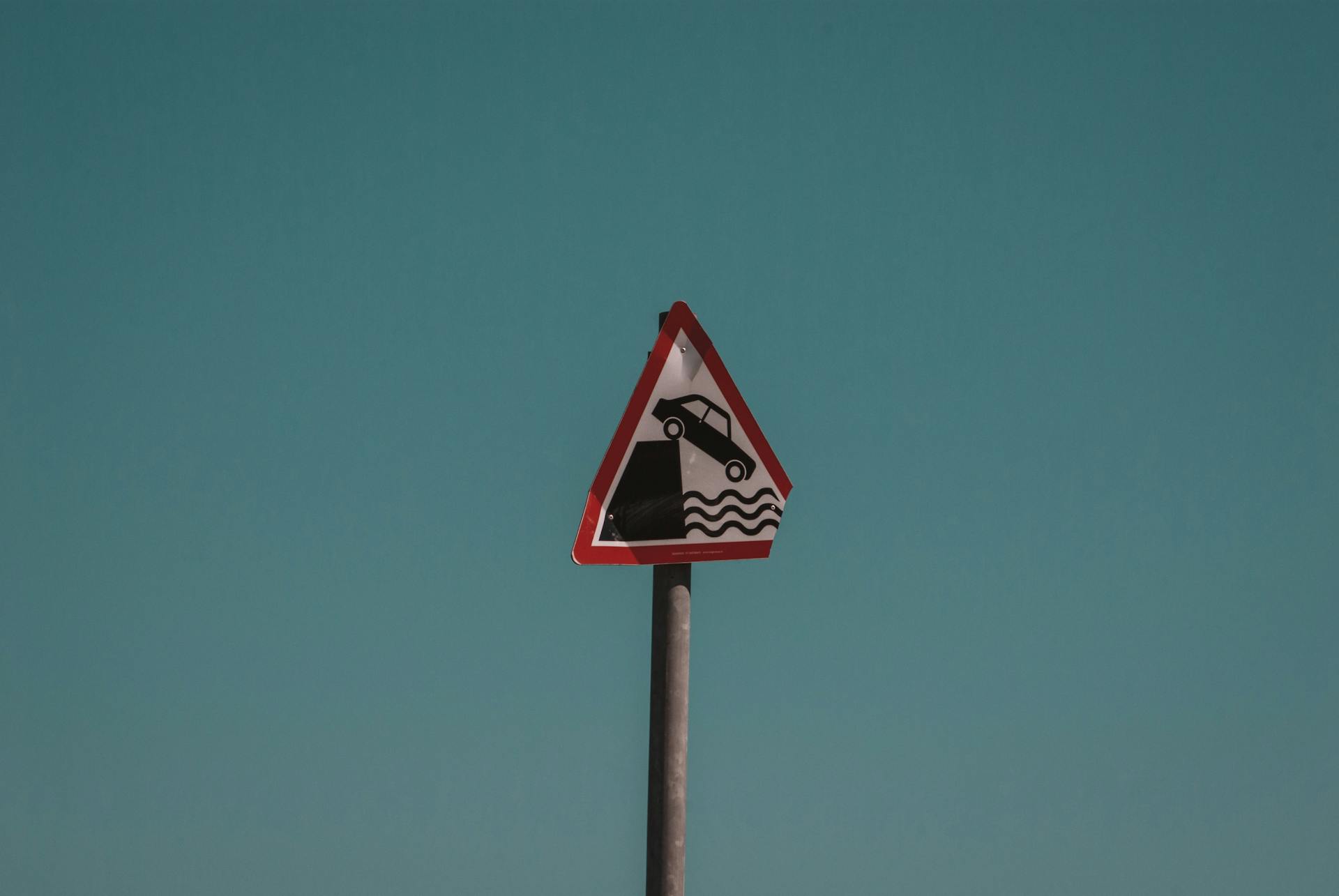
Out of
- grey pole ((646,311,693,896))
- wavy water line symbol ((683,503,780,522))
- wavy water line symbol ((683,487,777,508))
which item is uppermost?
wavy water line symbol ((683,487,777,508))

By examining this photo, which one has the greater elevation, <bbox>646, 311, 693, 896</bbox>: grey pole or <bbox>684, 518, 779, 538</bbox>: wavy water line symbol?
<bbox>684, 518, 779, 538</bbox>: wavy water line symbol

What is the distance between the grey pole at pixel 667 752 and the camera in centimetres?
253

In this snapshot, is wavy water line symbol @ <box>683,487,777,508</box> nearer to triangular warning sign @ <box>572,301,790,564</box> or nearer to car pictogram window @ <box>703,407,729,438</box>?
triangular warning sign @ <box>572,301,790,564</box>

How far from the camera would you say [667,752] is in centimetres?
256

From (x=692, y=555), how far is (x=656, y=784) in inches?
20.6

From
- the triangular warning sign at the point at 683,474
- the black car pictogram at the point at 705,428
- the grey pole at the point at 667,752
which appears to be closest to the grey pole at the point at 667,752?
the grey pole at the point at 667,752

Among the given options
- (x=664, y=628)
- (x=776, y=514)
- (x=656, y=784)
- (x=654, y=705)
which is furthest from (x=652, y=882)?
(x=776, y=514)

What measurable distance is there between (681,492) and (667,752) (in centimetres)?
62

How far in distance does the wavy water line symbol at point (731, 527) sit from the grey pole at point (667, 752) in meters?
0.21

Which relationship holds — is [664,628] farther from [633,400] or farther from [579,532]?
[633,400]

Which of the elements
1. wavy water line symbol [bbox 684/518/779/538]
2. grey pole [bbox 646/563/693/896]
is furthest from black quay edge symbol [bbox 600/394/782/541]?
grey pole [bbox 646/563/693/896]

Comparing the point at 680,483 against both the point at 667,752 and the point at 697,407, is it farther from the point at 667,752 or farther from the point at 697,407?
the point at 667,752

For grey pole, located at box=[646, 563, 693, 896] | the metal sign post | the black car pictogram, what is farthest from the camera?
the black car pictogram

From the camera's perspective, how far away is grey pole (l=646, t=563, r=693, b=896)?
2.53 meters
